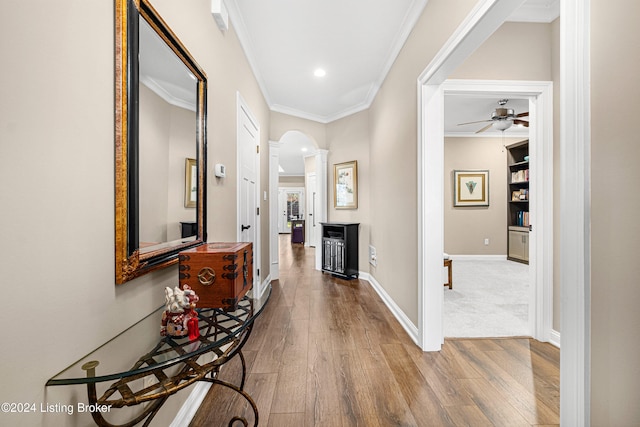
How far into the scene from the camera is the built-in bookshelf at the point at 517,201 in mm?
5242

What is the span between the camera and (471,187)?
5.79 m

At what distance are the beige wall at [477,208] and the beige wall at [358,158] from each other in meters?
2.72

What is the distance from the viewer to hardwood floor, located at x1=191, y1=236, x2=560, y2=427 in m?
1.38

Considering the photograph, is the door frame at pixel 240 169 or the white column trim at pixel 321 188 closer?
the door frame at pixel 240 169

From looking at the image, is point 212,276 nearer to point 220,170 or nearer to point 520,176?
point 220,170

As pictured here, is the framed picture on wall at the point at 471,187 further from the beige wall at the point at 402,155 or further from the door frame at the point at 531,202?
the door frame at the point at 531,202

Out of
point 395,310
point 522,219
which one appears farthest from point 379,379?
point 522,219

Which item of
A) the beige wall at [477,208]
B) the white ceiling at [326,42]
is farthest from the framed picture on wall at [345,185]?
the beige wall at [477,208]

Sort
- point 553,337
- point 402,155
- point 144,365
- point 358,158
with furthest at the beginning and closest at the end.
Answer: point 358,158
point 402,155
point 553,337
point 144,365

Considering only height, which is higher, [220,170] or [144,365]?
[220,170]

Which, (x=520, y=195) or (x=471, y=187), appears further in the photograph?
(x=471, y=187)

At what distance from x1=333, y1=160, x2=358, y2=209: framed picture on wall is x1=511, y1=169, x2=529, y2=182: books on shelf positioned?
3.70 meters

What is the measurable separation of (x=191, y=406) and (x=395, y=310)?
195 cm

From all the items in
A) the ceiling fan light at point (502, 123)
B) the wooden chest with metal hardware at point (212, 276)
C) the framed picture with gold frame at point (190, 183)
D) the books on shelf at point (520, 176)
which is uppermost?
the ceiling fan light at point (502, 123)
